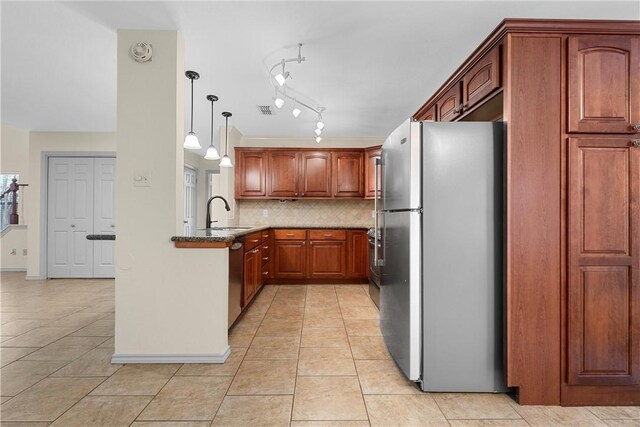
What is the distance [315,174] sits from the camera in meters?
5.21

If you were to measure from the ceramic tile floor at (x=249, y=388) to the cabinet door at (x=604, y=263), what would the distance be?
276 mm

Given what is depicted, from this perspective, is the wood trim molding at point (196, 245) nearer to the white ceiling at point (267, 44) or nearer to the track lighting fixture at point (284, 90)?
the track lighting fixture at point (284, 90)

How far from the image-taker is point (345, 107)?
390 cm

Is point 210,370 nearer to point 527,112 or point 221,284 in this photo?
point 221,284

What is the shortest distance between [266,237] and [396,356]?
2779 mm

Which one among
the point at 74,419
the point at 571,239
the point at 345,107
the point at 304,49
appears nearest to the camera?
the point at 74,419

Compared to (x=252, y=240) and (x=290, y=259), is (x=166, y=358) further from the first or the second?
(x=290, y=259)

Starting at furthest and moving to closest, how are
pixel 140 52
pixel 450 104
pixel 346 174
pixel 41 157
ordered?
1. pixel 346 174
2. pixel 41 157
3. pixel 450 104
4. pixel 140 52

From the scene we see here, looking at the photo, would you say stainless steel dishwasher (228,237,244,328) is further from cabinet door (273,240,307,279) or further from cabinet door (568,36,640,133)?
cabinet door (568,36,640,133)

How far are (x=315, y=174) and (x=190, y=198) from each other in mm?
3376

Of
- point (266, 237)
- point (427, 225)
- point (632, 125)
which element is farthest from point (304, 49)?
point (266, 237)

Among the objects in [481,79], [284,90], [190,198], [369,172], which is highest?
[284,90]

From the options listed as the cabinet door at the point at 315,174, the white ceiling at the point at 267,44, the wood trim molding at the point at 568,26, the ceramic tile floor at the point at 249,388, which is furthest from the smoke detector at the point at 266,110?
the wood trim molding at the point at 568,26

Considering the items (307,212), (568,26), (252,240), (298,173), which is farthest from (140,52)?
(307,212)
